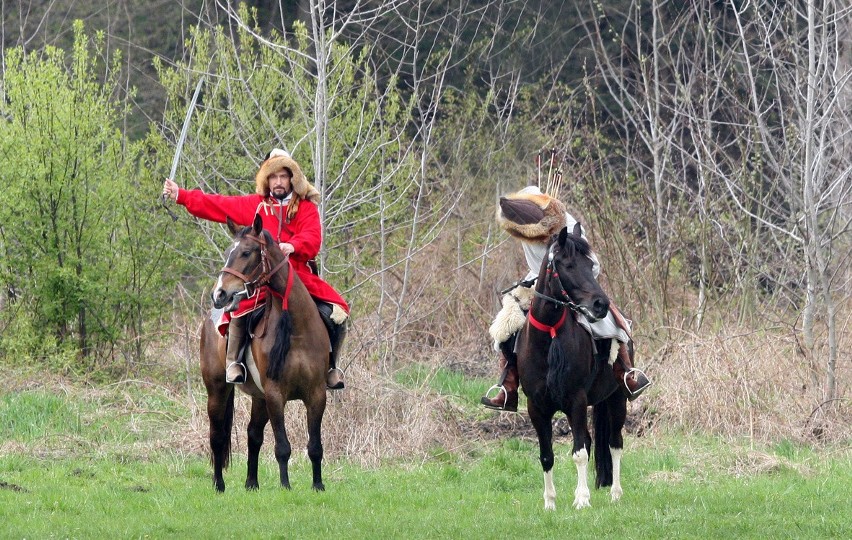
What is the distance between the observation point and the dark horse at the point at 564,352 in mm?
8547

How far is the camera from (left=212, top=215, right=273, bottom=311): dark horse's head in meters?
8.92

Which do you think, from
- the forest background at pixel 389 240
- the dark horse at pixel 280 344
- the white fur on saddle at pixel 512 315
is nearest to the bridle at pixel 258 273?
the dark horse at pixel 280 344

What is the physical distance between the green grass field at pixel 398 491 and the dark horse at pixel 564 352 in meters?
0.49

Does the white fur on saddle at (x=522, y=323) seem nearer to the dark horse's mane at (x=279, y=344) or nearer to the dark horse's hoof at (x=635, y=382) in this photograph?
the dark horse's hoof at (x=635, y=382)

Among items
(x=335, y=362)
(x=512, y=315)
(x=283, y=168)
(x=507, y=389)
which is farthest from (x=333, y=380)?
(x=283, y=168)

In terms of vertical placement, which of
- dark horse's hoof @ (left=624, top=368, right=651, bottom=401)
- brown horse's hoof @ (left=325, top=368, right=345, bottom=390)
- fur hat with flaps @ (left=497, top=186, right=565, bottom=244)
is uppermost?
fur hat with flaps @ (left=497, top=186, right=565, bottom=244)

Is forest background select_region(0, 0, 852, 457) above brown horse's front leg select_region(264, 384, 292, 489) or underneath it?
above

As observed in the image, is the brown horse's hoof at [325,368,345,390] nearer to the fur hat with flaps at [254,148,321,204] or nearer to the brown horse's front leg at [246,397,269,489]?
the brown horse's front leg at [246,397,269,489]

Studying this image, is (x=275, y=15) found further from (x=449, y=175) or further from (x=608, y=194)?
(x=608, y=194)

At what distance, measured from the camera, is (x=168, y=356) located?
16562 millimetres

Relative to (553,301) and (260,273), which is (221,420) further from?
(553,301)

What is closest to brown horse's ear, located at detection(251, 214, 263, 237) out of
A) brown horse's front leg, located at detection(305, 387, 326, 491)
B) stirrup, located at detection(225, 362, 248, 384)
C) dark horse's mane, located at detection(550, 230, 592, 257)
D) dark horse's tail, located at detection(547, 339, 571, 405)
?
stirrup, located at detection(225, 362, 248, 384)

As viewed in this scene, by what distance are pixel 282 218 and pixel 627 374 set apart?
315cm

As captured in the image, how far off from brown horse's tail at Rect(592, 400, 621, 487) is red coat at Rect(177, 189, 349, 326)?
2319 millimetres
